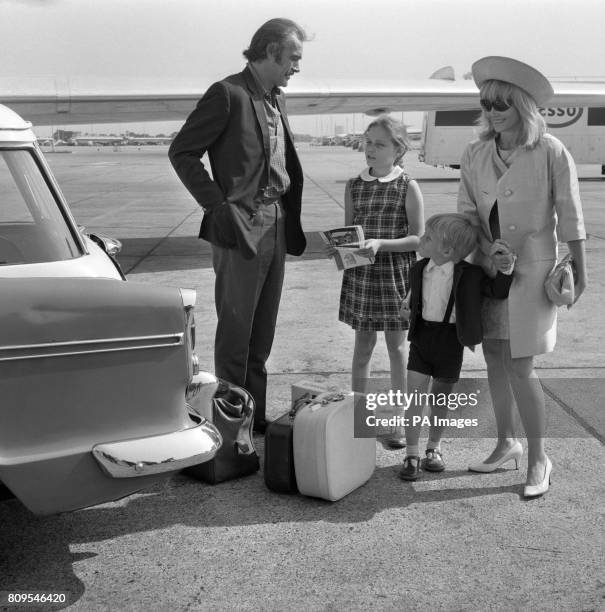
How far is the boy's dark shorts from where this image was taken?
3781 mm

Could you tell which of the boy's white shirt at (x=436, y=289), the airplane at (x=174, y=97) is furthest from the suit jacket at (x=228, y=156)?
the airplane at (x=174, y=97)

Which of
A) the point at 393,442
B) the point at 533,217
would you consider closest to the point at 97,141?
the point at 393,442

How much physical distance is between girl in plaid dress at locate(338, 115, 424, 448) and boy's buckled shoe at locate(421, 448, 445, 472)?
0.30 meters

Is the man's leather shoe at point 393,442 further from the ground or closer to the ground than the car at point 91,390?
closer to the ground

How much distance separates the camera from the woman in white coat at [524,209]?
3.43 metres

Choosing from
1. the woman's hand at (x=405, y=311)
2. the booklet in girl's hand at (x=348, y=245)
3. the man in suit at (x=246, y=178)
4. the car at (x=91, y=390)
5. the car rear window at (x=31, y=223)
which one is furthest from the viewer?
the booklet in girl's hand at (x=348, y=245)

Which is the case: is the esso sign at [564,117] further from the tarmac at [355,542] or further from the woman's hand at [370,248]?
the woman's hand at [370,248]

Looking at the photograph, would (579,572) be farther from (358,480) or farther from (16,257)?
(16,257)

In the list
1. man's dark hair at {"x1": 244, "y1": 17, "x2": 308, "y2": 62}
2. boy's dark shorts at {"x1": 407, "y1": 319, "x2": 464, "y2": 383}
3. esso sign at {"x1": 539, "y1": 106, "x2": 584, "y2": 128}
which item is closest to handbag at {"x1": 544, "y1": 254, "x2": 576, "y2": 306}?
boy's dark shorts at {"x1": 407, "y1": 319, "x2": 464, "y2": 383}

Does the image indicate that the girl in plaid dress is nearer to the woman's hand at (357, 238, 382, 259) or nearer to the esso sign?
the woman's hand at (357, 238, 382, 259)

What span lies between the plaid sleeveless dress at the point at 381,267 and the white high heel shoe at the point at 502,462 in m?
0.83

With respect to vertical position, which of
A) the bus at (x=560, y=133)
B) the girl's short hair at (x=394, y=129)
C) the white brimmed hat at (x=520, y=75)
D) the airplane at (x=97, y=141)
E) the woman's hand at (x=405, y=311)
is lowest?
the airplane at (x=97, y=141)

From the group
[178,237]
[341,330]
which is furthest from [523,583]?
[178,237]

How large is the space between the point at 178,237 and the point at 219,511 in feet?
32.3
